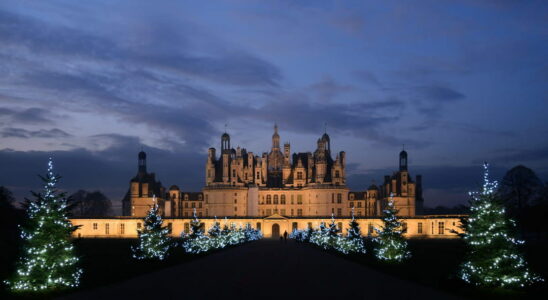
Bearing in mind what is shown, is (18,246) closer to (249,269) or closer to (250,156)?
(249,269)

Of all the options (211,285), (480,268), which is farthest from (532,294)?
(211,285)

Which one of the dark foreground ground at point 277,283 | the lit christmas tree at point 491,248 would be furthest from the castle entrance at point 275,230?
the lit christmas tree at point 491,248

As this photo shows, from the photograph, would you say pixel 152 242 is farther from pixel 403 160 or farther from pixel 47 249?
pixel 403 160

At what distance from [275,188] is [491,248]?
9376 centimetres

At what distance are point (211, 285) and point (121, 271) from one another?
7.96 meters

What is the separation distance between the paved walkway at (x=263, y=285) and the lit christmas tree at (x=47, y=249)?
4.01 feet

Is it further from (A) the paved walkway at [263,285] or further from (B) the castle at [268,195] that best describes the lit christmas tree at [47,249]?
(B) the castle at [268,195]

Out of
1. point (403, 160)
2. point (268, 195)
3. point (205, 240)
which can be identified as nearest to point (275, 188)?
point (268, 195)

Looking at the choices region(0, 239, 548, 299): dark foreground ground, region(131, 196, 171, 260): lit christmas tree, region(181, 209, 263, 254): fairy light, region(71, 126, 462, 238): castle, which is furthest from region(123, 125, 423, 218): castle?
region(0, 239, 548, 299): dark foreground ground

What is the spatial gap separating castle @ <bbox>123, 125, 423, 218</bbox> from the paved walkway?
80.4m

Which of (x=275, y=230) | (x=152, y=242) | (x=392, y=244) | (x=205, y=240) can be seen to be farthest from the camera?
(x=275, y=230)

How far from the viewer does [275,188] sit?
11362 centimetres

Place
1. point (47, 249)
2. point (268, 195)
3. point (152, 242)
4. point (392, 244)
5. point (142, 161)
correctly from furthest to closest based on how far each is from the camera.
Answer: point (142, 161) < point (268, 195) < point (152, 242) < point (392, 244) < point (47, 249)

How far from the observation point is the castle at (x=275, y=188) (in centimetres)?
10931
